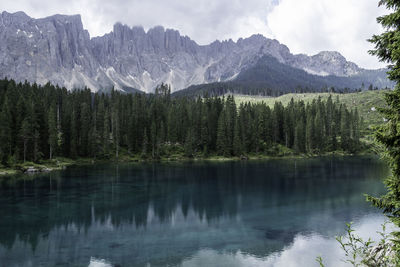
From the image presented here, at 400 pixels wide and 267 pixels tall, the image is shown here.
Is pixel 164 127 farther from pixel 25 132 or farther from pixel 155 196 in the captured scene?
pixel 155 196

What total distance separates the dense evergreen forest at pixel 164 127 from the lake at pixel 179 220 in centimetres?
4244

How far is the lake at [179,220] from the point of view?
31125 millimetres

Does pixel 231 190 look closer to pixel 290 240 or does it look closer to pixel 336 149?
pixel 290 240

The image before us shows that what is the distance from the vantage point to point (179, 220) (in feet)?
147

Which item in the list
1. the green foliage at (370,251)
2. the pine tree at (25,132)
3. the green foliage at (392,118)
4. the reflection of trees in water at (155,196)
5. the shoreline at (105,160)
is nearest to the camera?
the green foliage at (370,251)

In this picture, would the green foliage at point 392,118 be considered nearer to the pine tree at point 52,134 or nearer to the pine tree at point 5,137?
the pine tree at point 5,137

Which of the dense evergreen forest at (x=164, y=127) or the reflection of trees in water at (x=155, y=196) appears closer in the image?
the reflection of trees in water at (x=155, y=196)

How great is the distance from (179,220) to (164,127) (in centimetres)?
10748

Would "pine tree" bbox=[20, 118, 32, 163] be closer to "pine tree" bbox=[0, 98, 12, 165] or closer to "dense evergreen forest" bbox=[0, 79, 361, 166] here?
"pine tree" bbox=[0, 98, 12, 165]

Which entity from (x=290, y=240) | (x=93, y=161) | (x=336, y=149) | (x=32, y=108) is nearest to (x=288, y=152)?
(x=336, y=149)

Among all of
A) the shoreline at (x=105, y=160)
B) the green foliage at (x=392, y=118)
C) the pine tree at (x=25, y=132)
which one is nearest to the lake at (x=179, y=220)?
the shoreline at (x=105, y=160)

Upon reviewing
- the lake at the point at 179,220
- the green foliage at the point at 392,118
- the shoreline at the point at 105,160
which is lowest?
the lake at the point at 179,220

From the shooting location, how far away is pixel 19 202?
5375cm

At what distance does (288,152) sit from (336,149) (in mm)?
32403
